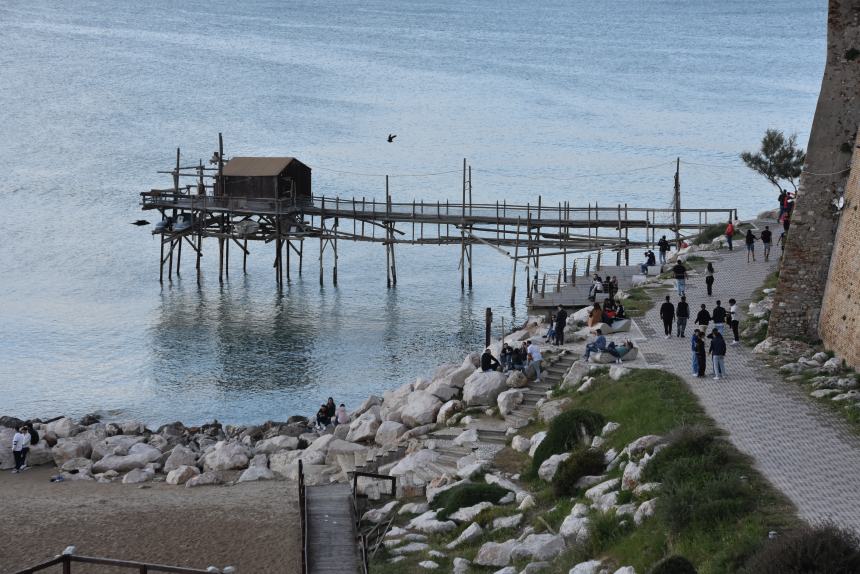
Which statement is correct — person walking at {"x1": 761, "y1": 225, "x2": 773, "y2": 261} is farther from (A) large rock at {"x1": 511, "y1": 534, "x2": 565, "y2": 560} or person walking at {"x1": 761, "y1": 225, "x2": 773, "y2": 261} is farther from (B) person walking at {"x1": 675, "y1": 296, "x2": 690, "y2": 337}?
(A) large rock at {"x1": 511, "y1": 534, "x2": 565, "y2": 560}

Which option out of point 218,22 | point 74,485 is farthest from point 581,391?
point 218,22

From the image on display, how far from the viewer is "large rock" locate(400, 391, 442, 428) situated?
114 feet

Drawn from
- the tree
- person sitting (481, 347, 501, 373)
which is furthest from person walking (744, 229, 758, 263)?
person sitting (481, 347, 501, 373)

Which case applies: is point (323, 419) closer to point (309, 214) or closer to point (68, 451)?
point (68, 451)

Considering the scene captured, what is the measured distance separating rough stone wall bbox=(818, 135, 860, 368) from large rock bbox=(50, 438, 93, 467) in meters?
19.2

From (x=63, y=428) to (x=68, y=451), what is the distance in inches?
138

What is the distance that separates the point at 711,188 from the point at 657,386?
6731cm

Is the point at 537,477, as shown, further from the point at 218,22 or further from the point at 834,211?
the point at 218,22

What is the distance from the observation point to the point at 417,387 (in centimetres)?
3888

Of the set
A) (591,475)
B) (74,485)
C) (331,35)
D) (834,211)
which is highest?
(331,35)

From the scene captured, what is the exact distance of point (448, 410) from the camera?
3425 centimetres

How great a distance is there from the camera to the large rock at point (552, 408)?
31.1 meters

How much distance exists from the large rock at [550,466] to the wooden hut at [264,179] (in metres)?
37.9

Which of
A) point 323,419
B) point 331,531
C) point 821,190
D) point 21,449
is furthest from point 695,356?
point 21,449
